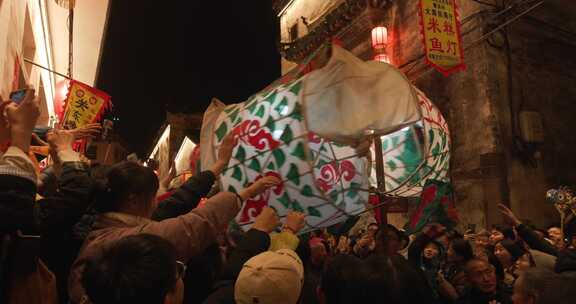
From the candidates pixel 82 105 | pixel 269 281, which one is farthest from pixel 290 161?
pixel 82 105

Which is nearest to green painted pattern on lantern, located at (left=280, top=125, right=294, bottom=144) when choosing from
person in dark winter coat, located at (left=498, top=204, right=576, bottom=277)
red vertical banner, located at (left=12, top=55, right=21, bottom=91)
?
person in dark winter coat, located at (left=498, top=204, right=576, bottom=277)

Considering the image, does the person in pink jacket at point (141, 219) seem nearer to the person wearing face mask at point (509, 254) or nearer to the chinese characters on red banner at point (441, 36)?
the person wearing face mask at point (509, 254)

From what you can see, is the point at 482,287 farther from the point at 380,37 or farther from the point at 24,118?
the point at 380,37

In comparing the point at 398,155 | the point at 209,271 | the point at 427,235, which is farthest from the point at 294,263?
the point at 427,235

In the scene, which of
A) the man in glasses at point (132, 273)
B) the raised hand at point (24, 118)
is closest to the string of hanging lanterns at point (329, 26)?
the raised hand at point (24, 118)

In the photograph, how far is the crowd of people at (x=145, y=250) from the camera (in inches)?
72.3

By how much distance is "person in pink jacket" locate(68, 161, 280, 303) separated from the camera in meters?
2.32

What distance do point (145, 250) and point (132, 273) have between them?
0.34ft

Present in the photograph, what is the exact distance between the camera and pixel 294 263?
8.54ft

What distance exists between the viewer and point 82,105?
8773 millimetres

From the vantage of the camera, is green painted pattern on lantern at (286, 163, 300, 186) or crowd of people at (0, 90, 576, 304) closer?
crowd of people at (0, 90, 576, 304)

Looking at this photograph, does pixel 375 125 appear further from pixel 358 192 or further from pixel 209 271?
pixel 209 271

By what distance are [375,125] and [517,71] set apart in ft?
37.7

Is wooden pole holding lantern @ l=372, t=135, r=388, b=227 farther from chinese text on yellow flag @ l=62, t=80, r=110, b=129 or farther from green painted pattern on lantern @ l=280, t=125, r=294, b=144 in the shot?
chinese text on yellow flag @ l=62, t=80, r=110, b=129
